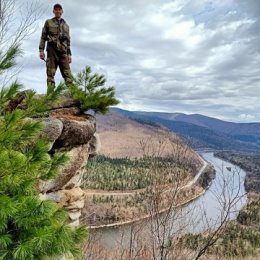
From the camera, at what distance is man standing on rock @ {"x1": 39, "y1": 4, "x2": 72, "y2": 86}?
437 inches

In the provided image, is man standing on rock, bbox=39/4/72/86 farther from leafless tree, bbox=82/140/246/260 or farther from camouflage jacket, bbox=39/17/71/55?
leafless tree, bbox=82/140/246/260

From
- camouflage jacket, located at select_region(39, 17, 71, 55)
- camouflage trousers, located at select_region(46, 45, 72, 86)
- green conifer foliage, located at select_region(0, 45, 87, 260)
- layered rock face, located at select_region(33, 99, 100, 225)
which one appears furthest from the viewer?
camouflage trousers, located at select_region(46, 45, 72, 86)

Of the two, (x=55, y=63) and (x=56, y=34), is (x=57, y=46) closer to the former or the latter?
(x=56, y=34)

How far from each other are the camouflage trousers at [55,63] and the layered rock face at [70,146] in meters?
1.09

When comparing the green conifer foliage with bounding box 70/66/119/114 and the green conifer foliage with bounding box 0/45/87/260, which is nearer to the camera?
the green conifer foliage with bounding box 0/45/87/260

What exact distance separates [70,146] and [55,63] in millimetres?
2836

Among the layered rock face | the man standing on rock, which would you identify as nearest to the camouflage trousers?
the man standing on rock

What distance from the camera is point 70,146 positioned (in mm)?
10203

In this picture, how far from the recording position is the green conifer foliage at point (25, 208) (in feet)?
17.6

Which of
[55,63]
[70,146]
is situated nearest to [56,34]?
[55,63]

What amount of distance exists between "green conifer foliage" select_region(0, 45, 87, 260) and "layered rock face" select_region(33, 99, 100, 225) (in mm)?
2888

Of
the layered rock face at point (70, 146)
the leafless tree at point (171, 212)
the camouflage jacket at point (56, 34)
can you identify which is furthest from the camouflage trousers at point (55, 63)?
the leafless tree at point (171, 212)

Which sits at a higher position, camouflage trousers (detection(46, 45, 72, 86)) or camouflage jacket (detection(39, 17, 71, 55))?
camouflage jacket (detection(39, 17, 71, 55))

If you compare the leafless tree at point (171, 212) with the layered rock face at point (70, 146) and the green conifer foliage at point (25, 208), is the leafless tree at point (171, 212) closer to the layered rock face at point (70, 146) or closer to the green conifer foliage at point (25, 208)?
the layered rock face at point (70, 146)
